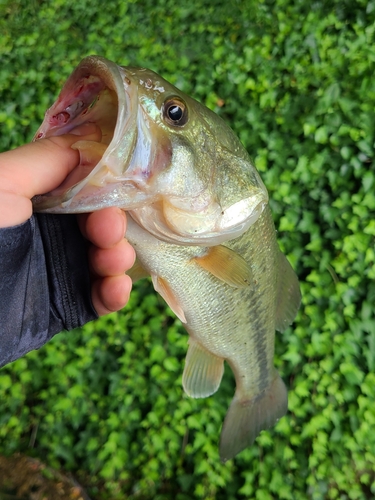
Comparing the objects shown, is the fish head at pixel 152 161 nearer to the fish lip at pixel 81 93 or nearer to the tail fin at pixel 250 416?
the fish lip at pixel 81 93

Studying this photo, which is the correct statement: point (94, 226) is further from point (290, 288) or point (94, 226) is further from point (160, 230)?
point (290, 288)

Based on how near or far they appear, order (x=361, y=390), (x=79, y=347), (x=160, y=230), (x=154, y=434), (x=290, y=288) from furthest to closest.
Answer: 1. (x=79, y=347)
2. (x=154, y=434)
3. (x=361, y=390)
4. (x=290, y=288)
5. (x=160, y=230)

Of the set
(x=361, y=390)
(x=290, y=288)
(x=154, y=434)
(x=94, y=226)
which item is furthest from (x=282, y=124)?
(x=154, y=434)

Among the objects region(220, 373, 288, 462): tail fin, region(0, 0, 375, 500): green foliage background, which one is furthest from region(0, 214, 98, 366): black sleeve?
region(0, 0, 375, 500): green foliage background

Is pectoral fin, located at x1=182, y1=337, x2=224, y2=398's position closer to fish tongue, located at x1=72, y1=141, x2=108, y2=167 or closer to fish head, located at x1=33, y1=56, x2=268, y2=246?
fish head, located at x1=33, y1=56, x2=268, y2=246

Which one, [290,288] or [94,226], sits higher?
[94,226]

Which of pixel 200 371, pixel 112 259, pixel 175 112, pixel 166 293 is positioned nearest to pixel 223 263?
pixel 166 293
